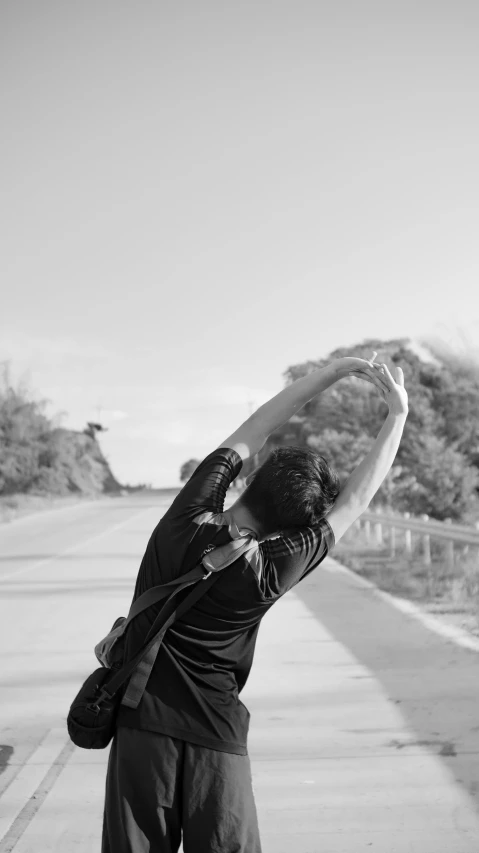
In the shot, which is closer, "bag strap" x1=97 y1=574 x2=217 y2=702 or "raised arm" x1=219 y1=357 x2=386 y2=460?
"bag strap" x1=97 y1=574 x2=217 y2=702

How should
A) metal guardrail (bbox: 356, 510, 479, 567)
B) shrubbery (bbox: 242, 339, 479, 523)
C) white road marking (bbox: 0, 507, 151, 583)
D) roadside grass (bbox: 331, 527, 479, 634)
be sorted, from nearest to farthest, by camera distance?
roadside grass (bbox: 331, 527, 479, 634)
metal guardrail (bbox: 356, 510, 479, 567)
white road marking (bbox: 0, 507, 151, 583)
shrubbery (bbox: 242, 339, 479, 523)

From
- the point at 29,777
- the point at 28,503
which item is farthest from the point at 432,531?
the point at 28,503

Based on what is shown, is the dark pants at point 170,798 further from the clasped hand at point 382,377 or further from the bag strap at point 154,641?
the clasped hand at point 382,377

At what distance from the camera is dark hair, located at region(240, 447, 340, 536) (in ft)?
9.18

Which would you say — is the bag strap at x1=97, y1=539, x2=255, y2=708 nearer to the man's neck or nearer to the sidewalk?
the man's neck

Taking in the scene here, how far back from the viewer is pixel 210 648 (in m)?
2.84

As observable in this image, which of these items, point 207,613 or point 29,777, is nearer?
point 207,613

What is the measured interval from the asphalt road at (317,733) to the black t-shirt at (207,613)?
1.84 meters

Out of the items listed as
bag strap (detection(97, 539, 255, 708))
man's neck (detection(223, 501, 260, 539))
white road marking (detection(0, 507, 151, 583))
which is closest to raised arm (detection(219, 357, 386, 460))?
man's neck (detection(223, 501, 260, 539))

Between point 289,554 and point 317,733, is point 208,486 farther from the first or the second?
point 317,733

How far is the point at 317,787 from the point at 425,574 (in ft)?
35.0

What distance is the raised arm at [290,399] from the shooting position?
10.1ft

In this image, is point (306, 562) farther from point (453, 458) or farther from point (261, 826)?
point (453, 458)

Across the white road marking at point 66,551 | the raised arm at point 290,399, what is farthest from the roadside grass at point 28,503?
the raised arm at point 290,399
